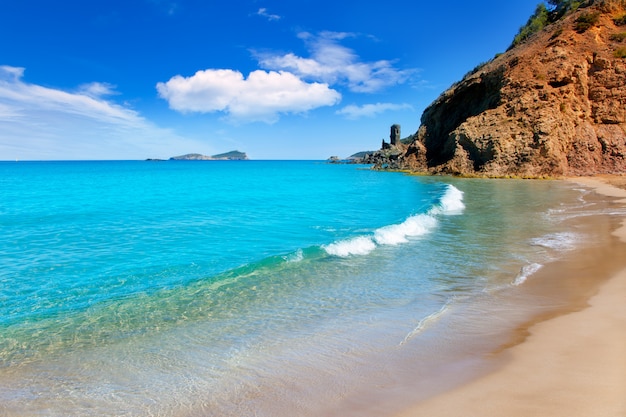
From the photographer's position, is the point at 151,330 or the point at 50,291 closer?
the point at 151,330

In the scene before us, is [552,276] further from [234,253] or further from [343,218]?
[343,218]

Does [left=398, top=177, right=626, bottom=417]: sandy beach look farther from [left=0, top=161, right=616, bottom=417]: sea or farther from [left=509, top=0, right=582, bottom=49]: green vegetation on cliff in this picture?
[left=509, top=0, right=582, bottom=49]: green vegetation on cliff

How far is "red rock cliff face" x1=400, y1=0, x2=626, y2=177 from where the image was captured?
46.2 metres

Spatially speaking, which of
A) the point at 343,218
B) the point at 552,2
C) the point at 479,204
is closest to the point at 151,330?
the point at 343,218

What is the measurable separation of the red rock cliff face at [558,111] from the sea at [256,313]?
35.0m

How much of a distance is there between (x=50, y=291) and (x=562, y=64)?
59.6 meters

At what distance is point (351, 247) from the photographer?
511 inches

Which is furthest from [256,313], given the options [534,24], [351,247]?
[534,24]

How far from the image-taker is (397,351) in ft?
18.5

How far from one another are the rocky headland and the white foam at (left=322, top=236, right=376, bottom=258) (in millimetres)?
41082

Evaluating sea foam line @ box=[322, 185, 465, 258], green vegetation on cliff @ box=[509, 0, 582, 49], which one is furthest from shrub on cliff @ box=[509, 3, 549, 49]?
sea foam line @ box=[322, 185, 465, 258]

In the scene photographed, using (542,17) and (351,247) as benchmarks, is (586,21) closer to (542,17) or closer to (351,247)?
(542,17)

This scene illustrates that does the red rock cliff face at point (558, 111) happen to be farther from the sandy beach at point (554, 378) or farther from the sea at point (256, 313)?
the sandy beach at point (554, 378)

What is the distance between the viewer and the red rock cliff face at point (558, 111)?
46.2m
